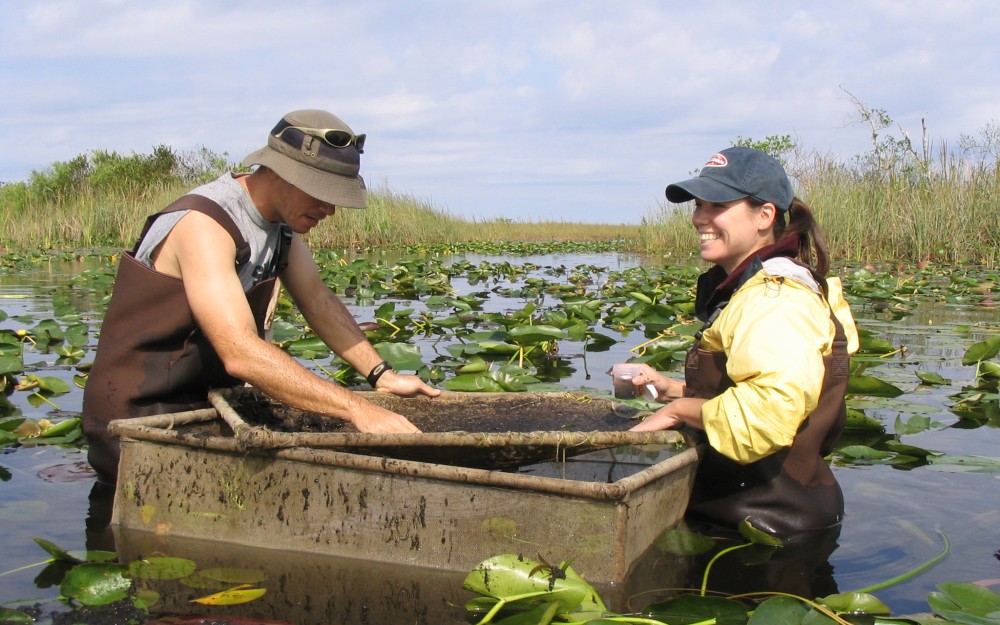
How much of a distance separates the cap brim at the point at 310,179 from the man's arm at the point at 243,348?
273 millimetres

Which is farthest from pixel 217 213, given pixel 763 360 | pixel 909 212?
pixel 909 212

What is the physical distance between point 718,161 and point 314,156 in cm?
115

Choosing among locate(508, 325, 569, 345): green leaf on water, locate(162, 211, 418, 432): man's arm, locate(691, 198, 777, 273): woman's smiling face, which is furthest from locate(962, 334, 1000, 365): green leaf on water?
locate(162, 211, 418, 432): man's arm

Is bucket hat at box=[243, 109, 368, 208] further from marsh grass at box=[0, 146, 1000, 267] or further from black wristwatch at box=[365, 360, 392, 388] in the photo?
marsh grass at box=[0, 146, 1000, 267]

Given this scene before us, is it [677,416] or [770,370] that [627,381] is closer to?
[677,416]

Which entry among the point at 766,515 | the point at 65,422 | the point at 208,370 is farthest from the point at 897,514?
the point at 65,422

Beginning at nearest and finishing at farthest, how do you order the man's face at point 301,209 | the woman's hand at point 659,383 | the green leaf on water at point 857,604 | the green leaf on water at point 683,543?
1. the green leaf on water at point 857,604
2. the green leaf on water at point 683,543
3. the man's face at point 301,209
4. the woman's hand at point 659,383

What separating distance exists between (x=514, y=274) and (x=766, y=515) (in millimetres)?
8490

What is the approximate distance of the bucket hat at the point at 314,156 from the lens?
8.84 feet

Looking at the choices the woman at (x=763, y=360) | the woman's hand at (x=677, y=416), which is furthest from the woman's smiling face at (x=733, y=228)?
the woman's hand at (x=677, y=416)

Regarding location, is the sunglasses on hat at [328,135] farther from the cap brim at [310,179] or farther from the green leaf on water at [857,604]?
the green leaf on water at [857,604]

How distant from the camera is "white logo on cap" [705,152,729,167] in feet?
8.14

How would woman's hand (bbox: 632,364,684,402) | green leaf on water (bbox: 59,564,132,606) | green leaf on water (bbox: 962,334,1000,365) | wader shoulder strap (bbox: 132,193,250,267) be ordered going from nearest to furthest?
green leaf on water (bbox: 59,564,132,606) → wader shoulder strap (bbox: 132,193,250,267) → woman's hand (bbox: 632,364,684,402) → green leaf on water (bbox: 962,334,1000,365)

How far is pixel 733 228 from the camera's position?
2492 millimetres
